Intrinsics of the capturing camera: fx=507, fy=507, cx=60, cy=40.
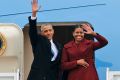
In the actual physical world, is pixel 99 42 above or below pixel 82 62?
above

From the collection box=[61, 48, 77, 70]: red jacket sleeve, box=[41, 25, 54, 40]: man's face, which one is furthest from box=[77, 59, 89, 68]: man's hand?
box=[41, 25, 54, 40]: man's face

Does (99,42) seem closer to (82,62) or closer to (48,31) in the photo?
(82,62)

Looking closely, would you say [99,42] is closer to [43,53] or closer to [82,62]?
[82,62]

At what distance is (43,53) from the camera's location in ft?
12.5

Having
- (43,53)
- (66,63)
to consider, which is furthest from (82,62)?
(43,53)

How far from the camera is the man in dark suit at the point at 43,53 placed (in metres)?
3.77

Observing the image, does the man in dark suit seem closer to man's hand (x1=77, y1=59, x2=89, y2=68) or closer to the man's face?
the man's face

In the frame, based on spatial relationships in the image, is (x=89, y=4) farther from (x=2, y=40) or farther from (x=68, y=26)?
(x=2, y=40)

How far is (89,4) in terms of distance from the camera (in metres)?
4.25

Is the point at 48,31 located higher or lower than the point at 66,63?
higher

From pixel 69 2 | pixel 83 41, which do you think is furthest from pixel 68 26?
pixel 83 41

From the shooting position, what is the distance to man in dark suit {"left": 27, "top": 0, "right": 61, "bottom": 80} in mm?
3771

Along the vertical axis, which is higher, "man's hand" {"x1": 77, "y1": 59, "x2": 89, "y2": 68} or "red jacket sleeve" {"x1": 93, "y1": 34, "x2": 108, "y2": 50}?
"red jacket sleeve" {"x1": 93, "y1": 34, "x2": 108, "y2": 50}

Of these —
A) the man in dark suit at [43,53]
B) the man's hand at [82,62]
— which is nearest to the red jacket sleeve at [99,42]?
the man's hand at [82,62]
